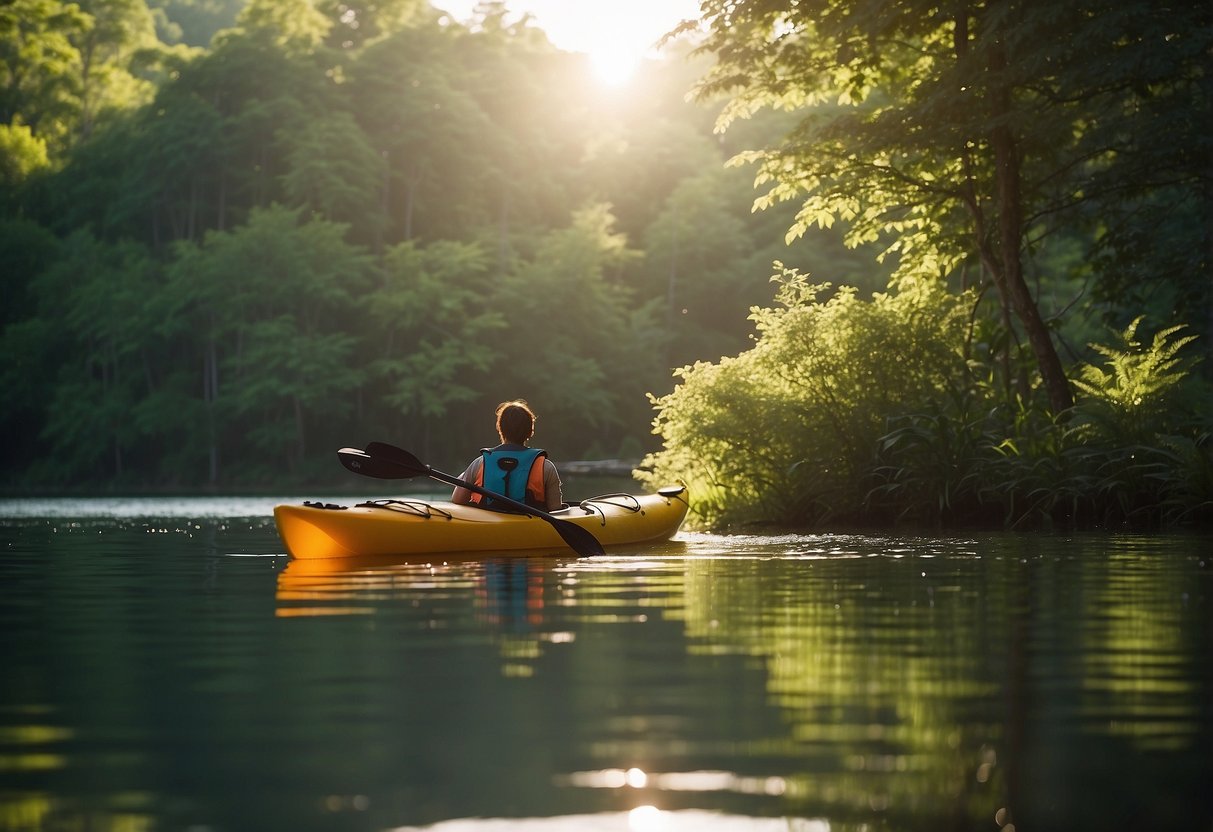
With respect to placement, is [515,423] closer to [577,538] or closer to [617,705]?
[577,538]

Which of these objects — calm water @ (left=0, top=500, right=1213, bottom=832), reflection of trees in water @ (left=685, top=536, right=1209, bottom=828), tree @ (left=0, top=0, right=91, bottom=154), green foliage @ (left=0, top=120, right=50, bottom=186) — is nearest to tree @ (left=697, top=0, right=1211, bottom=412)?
reflection of trees in water @ (left=685, top=536, right=1209, bottom=828)

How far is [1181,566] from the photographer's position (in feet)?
31.2

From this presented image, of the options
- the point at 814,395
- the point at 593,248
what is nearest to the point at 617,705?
the point at 814,395

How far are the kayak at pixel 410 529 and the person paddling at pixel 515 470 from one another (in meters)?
0.20

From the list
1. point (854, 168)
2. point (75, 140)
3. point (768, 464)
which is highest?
point (75, 140)

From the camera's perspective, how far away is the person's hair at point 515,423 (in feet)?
39.8

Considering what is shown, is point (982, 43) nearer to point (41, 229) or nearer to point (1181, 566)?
point (1181, 566)

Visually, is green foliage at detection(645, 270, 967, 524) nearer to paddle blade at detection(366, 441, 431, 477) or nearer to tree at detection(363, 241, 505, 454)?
paddle blade at detection(366, 441, 431, 477)

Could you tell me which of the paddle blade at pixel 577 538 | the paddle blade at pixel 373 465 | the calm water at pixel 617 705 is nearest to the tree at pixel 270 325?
the paddle blade at pixel 373 465

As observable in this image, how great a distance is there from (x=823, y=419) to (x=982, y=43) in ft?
11.7

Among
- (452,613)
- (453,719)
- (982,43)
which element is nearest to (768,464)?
(982,43)

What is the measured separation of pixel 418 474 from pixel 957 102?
626 cm

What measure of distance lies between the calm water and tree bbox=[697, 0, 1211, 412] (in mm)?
6847

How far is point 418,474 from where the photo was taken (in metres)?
12.3
